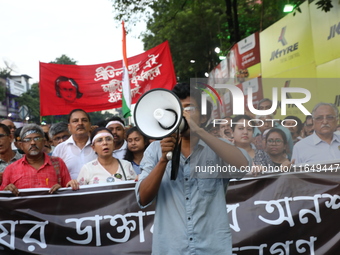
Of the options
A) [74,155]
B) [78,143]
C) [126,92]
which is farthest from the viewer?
[126,92]

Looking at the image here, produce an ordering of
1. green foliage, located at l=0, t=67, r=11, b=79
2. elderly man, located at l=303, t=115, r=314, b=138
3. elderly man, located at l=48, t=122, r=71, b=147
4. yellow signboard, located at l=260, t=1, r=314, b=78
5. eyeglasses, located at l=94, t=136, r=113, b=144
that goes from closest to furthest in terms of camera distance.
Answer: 1. elderly man, located at l=303, t=115, r=314, b=138
2. eyeglasses, located at l=94, t=136, r=113, b=144
3. elderly man, located at l=48, t=122, r=71, b=147
4. yellow signboard, located at l=260, t=1, r=314, b=78
5. green foliage, located at l=0, t=67, r=11, b=79

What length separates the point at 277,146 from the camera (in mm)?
2787

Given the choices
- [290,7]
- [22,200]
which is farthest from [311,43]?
[22,200]

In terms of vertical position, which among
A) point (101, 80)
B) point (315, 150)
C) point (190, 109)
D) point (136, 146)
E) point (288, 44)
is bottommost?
point (315, 150)

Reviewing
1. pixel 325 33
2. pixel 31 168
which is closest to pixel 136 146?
pixel 31 168

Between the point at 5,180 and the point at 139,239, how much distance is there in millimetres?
1392

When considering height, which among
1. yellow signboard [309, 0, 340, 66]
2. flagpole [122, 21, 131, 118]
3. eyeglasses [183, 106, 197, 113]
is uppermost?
yellow signboard [309, 0, 340, 66]

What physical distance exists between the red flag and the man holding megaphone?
6166 millimetres

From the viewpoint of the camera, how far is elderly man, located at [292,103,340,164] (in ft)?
9.62

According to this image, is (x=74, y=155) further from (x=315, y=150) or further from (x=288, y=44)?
(x=288, y=44)

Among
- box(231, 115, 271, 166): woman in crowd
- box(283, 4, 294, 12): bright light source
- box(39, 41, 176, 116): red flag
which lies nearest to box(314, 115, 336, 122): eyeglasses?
box(231, 115, 271, 166): woman in crowd

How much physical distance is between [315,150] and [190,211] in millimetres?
946

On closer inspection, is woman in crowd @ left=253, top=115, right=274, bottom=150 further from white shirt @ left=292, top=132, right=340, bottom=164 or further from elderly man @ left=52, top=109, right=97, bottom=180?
elderly man @ left=52, top=109, right=97, bottom=180

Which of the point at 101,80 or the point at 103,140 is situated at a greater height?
the point at 101,80
